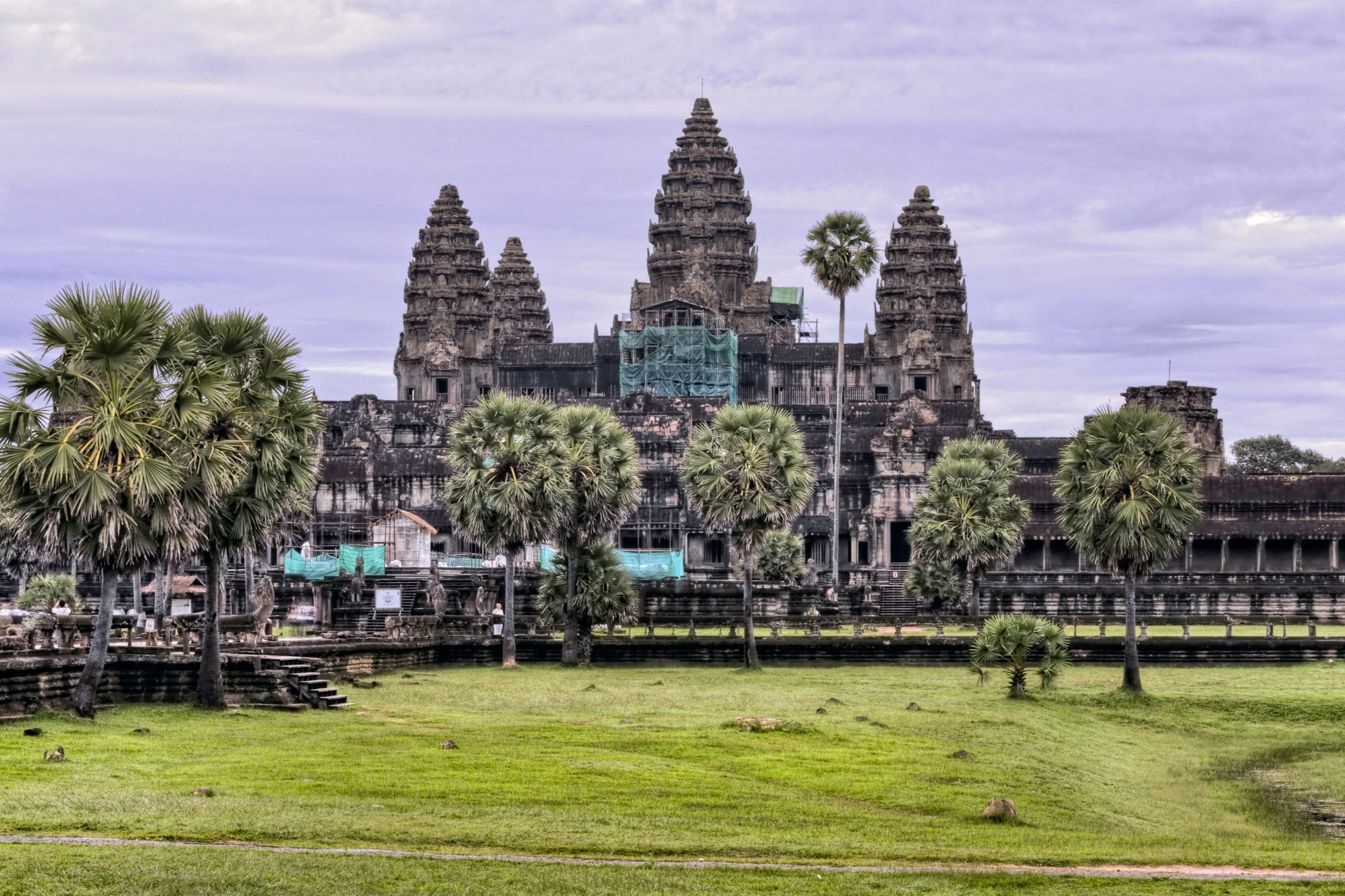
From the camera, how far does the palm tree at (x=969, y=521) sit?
220ft

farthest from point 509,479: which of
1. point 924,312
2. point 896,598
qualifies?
point 924,312

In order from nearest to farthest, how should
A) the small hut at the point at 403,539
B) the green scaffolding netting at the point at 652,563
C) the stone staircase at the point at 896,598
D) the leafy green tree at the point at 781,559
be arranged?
1. the stone staircase at the point at 896,598
2. the small hut at the point at 403,539
3. the green scaffolding netting at the point at 652,563
4. the leafy green tree at the point at 781,559

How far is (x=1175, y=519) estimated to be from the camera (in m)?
44.2

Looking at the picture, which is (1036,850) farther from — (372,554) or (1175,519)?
(372,554)

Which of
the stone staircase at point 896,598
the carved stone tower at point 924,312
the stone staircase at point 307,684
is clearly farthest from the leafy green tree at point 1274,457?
the stone staircase at point 307,684

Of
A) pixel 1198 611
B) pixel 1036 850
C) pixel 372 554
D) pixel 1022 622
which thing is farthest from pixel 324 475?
pixel 1036 850

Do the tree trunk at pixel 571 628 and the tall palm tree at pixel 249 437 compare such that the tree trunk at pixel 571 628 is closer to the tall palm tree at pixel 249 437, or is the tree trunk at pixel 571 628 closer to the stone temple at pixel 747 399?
the tall palm tree at pixel 249 437

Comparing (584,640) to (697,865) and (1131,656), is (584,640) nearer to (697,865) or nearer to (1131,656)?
(1131,656)

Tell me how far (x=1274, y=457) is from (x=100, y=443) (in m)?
143

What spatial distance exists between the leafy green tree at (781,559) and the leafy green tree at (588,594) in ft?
72.0

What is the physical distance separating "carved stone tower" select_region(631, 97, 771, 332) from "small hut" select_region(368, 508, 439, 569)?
54.8 metres

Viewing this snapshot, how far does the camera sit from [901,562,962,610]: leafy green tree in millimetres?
66562

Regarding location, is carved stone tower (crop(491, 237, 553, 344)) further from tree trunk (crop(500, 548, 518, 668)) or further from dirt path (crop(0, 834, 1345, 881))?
dirt path (crop(0, 834, 1345, 881))

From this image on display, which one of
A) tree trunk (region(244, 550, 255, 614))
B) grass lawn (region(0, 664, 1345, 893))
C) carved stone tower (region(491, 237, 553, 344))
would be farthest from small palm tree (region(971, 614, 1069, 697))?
carved stone tower (region(491, 237, 553, 344))
